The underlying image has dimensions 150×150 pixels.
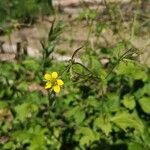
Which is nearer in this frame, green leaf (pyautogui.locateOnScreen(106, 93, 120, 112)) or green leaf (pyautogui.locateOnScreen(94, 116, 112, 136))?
green leaf (pyautogui.locateOnScreen(94, 116, 112, 136))

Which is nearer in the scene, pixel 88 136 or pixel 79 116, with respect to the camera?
pixel 88 136

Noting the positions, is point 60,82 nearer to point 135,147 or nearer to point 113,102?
point 135,147

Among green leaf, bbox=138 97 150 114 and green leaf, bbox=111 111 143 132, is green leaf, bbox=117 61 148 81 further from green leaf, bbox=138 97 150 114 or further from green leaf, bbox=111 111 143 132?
green leaf, bbox=111 111 143 132

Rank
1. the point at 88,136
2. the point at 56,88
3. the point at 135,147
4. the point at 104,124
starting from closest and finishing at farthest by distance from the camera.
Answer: the point at 56,88 < the point at 135,147 < the point at 104,124 < the point at 88,136

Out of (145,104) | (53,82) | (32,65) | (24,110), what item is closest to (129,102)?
(145,104)

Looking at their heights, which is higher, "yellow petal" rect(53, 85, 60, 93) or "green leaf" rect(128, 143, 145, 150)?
"yellow petal" rect(53, 85, 60, 93)

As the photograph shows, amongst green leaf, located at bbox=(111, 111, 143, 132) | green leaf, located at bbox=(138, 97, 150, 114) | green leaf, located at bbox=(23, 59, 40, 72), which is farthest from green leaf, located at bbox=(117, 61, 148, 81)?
green leaf, located at bbox=(23, 59, 40, 72)

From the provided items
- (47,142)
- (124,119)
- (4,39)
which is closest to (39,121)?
(47,142)

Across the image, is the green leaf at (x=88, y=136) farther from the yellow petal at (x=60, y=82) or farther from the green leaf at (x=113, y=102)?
the yellow petal at (x=60, y=82)

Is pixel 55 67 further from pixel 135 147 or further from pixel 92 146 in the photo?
pixel 135 147
